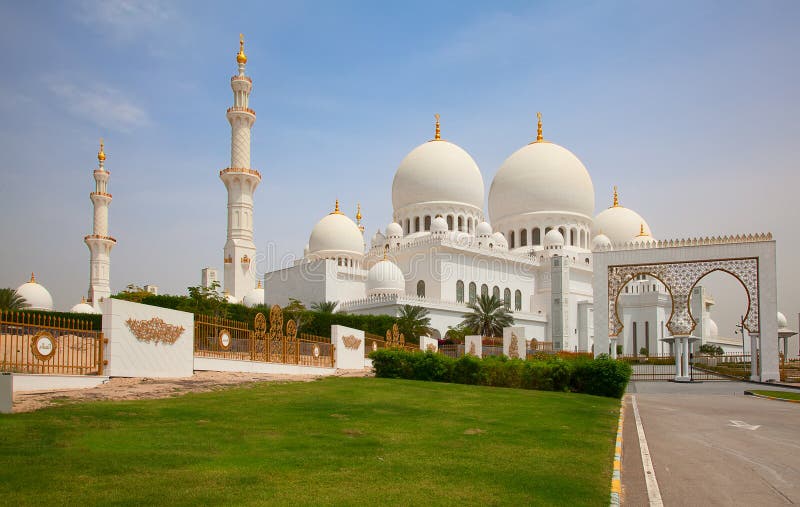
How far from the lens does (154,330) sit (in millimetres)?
14297

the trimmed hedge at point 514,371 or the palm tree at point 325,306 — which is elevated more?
the palm tree at point 325,306

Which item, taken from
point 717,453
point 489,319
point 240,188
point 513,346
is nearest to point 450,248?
point 489,319

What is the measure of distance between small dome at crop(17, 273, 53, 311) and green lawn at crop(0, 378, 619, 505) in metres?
41.0

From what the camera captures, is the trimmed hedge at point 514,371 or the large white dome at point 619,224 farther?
the large white dome at point 619,224

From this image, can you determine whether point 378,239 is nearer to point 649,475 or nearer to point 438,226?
point 438,226

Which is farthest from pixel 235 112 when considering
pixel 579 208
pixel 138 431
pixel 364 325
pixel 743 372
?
pixel 138 431

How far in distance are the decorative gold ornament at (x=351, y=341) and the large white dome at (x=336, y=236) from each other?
2558 cm

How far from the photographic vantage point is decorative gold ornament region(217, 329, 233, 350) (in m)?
17.2

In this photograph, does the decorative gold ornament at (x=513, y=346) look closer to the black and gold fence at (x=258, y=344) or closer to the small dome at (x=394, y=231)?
the black and gold fence at (x=258, y=344)

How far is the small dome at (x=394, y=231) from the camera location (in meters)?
50.2

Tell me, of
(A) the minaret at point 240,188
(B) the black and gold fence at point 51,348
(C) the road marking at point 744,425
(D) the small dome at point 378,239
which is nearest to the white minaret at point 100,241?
(A) the minaret at point 240,188

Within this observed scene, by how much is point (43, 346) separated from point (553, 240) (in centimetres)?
4248

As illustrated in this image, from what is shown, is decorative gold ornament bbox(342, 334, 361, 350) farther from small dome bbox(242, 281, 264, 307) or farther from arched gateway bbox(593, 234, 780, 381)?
small dome bbox(242, 281, 264, 307)

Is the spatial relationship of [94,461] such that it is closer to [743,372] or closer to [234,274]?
[743,372]
